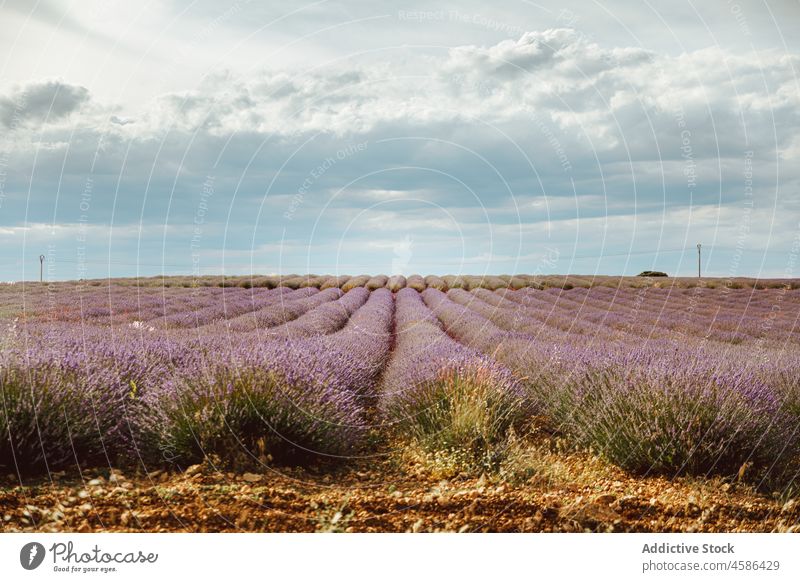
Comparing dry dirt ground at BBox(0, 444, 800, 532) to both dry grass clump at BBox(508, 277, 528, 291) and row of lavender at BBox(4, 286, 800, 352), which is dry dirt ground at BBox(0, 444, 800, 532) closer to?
row of lavender at BBox(4, 286, 800, 352)

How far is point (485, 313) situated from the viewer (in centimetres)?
1536

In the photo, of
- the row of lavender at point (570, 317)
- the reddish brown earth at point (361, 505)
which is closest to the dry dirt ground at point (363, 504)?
the reddish brown earth at point (361, 505)

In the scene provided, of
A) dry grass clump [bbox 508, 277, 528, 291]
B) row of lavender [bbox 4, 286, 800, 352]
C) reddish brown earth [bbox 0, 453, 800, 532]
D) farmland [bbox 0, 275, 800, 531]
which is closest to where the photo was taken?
reddish brown earth [bbox 0, 453, 800, 532]

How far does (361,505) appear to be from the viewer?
130 inches

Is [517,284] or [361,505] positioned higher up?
[517,284]

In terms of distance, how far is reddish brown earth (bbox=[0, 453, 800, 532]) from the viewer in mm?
3098

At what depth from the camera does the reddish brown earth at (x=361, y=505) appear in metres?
3.10

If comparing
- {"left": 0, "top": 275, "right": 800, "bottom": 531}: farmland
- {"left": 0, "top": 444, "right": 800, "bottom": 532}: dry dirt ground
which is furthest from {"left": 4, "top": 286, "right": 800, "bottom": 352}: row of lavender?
{"left": 0, "top": 444, "right": 800, "bottom": 532}: dry dirt ground

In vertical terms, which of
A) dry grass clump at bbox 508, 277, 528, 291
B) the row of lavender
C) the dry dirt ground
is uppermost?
dry grass clump at bbox 508, 277, 528, 291

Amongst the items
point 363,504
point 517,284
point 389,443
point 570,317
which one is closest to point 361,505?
point 363,504

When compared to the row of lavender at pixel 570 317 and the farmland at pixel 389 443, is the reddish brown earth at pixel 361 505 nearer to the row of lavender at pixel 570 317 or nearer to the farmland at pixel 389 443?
the farmland at pixel 389 443

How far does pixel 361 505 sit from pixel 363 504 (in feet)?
0.05

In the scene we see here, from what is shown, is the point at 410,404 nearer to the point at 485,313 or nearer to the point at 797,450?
the point at 797,450

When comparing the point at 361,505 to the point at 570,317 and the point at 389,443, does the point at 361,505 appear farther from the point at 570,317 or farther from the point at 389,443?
the point at 570,317
